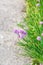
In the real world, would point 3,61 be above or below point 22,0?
below

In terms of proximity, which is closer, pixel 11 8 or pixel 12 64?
pixel 12 64

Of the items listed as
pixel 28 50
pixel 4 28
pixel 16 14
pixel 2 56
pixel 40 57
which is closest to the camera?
pixel 40 57

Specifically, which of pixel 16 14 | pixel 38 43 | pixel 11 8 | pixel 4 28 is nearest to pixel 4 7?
pixel 11 8

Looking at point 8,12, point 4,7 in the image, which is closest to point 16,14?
point 8,12

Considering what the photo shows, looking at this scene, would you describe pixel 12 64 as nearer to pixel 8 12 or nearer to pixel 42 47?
pixel 42 47

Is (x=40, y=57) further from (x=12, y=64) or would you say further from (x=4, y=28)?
(x=4, y=28)

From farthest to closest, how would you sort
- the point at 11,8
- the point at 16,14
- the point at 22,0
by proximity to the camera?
the point at 22,0, the point at 11,8, the point at 16,14

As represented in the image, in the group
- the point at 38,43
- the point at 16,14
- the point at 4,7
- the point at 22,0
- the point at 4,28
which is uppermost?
the point at 22,0
